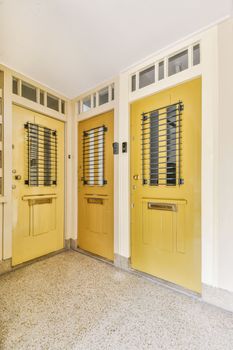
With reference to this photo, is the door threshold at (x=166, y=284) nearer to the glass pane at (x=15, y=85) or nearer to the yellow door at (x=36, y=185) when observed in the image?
the yellow door at (x=36, y=185)

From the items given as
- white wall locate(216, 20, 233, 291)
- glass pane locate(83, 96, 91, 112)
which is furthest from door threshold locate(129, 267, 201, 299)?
glass pane locate(83, 96, 91, 112)

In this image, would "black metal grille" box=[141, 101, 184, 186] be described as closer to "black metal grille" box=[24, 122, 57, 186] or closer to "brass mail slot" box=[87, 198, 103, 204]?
"brass mail slot" box=[87, 198, 103, 204]

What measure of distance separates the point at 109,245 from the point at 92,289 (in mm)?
694

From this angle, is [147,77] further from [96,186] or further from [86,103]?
[96,186]

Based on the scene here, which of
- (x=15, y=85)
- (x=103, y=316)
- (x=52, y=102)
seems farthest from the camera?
(x=52, y=102)

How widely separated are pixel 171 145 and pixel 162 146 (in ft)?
0.32

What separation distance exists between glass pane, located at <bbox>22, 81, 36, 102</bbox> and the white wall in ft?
7.19

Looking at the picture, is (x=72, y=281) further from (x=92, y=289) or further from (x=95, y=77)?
(x=95, y=77)

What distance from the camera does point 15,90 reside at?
2369mm

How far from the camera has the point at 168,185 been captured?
1.98 meters

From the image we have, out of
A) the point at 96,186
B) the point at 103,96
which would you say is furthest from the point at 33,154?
the point at 103,96

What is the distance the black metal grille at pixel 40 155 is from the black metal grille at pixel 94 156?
45 centimetres

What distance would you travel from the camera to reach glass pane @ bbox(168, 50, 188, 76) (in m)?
1.90

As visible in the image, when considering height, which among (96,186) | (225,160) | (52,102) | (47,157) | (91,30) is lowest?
(96,186)
